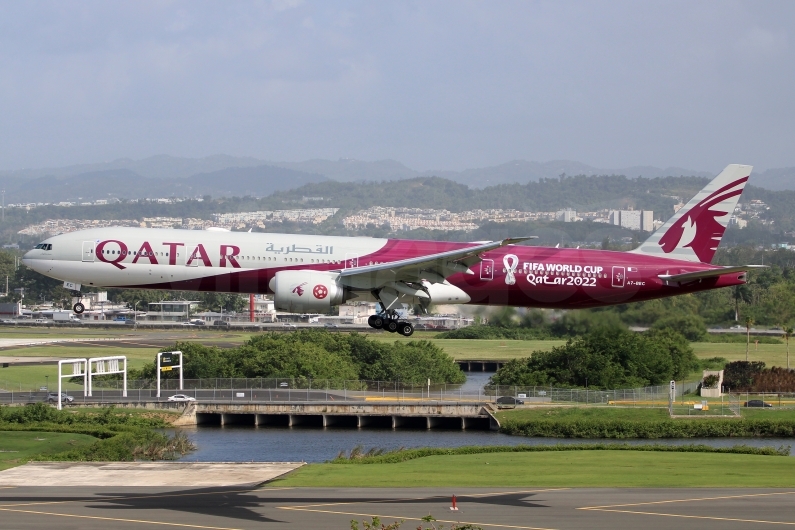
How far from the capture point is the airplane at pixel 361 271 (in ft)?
164

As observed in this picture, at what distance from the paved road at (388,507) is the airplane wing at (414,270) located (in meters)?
9.27

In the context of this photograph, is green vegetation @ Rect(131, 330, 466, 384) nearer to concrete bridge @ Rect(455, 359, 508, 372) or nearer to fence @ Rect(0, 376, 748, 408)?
fence @ Rect(0, 376, 748, 408)

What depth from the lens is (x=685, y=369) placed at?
96.8 m

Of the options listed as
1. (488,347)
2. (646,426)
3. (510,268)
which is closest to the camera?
(510,268)

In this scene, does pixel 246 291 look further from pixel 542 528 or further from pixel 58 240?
pixel 542 528

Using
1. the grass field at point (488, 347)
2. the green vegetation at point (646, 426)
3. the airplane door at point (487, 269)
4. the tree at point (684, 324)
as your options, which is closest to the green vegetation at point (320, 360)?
the grass field at point (488, 347)

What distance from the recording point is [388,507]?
4212cm

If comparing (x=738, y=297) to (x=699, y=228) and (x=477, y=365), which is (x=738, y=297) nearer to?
(x=699, y=228)

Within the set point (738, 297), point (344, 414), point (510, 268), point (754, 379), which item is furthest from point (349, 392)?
point (510, 268)

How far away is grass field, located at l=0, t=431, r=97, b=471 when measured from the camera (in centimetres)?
6411

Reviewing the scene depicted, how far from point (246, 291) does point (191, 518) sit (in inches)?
546

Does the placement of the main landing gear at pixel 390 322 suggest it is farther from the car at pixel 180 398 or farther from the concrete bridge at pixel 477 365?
the concrete bridge at pixel 477 365

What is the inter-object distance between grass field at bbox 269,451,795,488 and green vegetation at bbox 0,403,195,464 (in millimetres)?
15809

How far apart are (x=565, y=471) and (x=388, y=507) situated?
1691 cm
